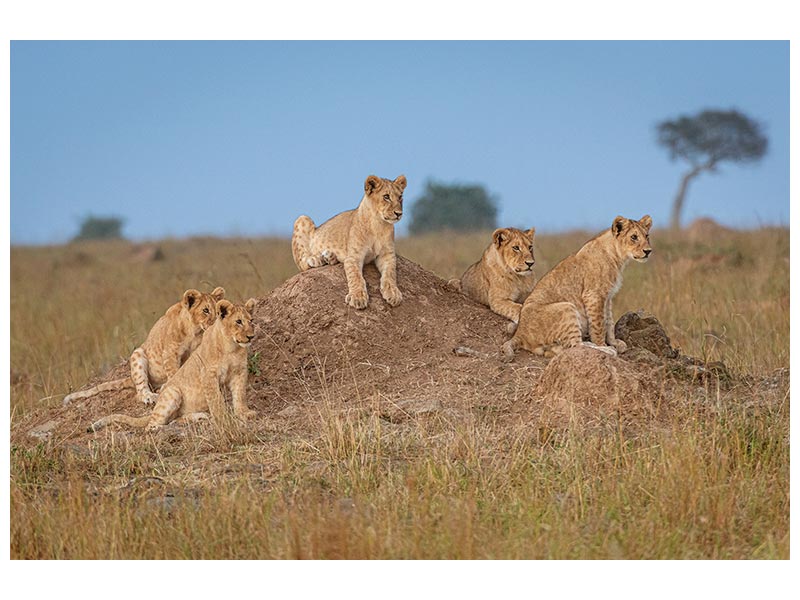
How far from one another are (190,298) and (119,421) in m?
1.14

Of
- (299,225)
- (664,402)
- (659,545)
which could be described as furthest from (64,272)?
(659,545)

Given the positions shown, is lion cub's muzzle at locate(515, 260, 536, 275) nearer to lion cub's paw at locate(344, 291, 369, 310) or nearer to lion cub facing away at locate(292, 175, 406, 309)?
lion cub facing away at locate(292, 175, 406, 309)

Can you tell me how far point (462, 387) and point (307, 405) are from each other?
1.22 metres

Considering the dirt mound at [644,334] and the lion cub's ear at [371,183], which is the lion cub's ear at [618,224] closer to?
the dirt mound at [644,334]

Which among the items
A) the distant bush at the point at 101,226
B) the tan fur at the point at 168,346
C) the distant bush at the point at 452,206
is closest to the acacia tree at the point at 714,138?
the distant bush at the point at 452,206

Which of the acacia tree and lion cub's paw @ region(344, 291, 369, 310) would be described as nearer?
lion cub's paw @ region(344, 291, 369, 310)

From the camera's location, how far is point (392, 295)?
32.8 ft

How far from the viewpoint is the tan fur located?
9.49 metres

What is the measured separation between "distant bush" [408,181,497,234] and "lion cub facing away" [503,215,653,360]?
2792 centimetres

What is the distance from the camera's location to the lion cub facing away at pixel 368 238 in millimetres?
9938

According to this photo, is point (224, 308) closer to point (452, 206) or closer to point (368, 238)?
point (368, 238)

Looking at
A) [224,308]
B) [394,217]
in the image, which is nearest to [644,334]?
[394,217]

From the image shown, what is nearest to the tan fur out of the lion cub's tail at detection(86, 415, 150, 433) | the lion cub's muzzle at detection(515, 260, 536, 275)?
the lion cub's tail at detection(86, 415, 150, 433)

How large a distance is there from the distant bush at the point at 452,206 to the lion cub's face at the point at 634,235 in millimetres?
28089
